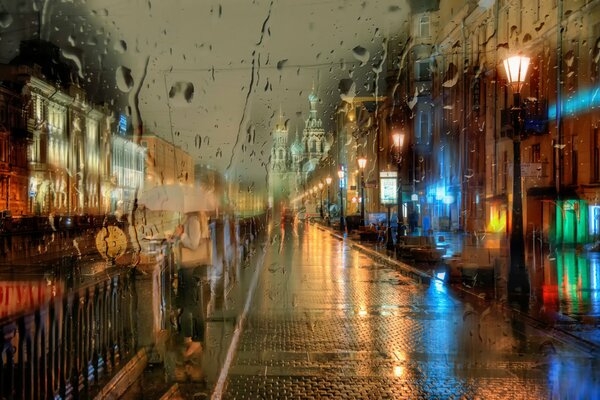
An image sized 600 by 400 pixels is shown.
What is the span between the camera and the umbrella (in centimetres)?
995

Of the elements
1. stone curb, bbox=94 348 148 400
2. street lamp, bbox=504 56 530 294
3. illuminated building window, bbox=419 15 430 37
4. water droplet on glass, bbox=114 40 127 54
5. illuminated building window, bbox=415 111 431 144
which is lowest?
stone curb, bbox=94 348 148 400

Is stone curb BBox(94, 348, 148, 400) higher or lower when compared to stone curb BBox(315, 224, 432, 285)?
higher

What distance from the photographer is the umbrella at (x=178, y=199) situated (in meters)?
9.95

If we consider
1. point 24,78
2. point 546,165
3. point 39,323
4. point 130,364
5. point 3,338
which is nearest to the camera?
point 3,338

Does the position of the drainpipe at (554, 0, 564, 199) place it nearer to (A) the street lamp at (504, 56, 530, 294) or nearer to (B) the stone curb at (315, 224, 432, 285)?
(B) the stone curb at (315, 224, 432, 285)

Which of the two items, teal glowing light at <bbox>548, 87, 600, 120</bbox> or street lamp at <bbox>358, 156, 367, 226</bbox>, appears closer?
teal glowing light at <bbox>548, 87, 600, 120</bbox>

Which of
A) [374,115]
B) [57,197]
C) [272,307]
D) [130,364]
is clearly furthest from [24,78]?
[130,364]

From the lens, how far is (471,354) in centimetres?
900

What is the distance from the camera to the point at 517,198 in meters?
13.7

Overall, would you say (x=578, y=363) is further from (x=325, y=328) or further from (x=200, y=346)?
(x=200, y=346)

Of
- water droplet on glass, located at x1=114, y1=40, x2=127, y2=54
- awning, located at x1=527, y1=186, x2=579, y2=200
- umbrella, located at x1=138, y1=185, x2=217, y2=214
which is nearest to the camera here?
umbrella, located at x1=138, y1=185, x2=217, y2=214

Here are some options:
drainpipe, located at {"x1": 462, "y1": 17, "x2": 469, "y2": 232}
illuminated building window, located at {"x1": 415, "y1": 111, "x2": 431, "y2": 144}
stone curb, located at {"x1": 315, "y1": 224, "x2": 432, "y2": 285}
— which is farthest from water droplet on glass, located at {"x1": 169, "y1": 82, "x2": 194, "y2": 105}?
illuminated building window, located at {"x1": 415, "y1": 111, "x2": 431, "y2": 144}

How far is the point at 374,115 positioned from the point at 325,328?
73980 mm

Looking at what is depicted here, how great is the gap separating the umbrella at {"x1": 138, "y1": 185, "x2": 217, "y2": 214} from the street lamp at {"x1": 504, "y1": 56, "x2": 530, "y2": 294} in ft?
21.8
